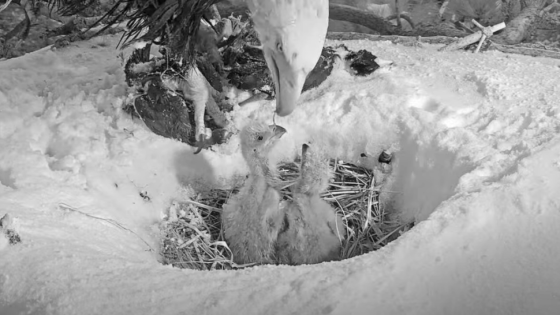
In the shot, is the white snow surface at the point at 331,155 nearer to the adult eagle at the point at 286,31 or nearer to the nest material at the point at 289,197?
the nest material at the point at 289,197

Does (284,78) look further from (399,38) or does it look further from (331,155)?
(399,38)

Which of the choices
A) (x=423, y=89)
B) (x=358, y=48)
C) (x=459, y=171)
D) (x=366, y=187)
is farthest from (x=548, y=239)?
(x=358, y=48)

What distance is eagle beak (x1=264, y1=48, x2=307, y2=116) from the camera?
3.47ft

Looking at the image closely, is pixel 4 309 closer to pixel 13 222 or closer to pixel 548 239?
pixel 13 222

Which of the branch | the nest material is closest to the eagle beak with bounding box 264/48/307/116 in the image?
the nest material

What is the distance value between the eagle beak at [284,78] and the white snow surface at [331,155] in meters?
0.33

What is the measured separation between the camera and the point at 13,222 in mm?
1190

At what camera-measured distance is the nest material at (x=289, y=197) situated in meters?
1.49

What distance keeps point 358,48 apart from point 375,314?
4.56ft

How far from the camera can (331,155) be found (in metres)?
1.78

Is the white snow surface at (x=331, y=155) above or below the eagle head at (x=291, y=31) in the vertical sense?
below

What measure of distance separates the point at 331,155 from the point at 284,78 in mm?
721

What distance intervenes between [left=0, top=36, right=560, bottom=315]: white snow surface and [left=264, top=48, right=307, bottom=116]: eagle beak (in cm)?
33

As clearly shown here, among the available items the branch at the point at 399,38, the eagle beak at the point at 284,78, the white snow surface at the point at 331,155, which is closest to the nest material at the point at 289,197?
the white snow surface at the point at 331,155
